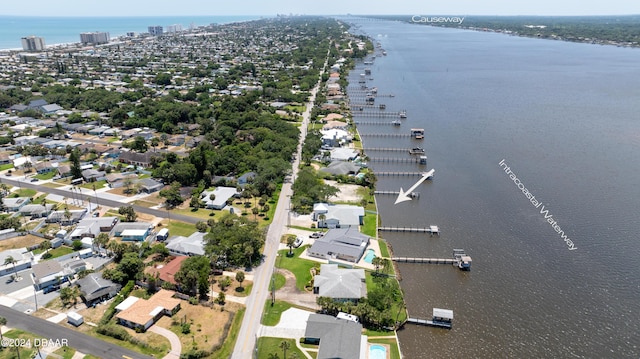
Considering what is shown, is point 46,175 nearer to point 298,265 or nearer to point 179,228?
point 179,228

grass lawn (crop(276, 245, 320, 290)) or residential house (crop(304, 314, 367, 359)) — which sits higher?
residential house (crop(304, 314, 367, 359))

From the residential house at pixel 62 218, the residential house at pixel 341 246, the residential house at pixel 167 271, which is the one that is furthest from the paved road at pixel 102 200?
the residential house at pixel 341 246

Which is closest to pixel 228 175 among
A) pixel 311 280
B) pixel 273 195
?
pixel 273 195

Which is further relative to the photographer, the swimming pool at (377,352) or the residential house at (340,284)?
the residential house at (340,284)

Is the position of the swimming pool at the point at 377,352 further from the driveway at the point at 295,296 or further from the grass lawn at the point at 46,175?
the grass lawn at the point at 46,175

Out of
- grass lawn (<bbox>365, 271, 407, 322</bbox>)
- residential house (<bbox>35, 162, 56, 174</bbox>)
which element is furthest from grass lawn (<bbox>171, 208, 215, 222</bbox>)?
residential house (<bbox>35, 162, 56, 174</bbox>)

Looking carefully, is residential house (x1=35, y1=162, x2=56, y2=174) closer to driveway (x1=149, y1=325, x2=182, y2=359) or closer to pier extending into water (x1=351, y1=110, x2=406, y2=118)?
driveway (x1=149, y1=325, x2=182, y2=359)

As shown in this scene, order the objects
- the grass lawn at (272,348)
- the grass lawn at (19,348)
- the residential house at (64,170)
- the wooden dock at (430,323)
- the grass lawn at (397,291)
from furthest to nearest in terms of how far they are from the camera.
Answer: the residential house at (64,170) < the grass lawn at (397,291) < the wooden dock at (430,323) < the grass lawn at (272,348) < the grass lawn at (19,348)
